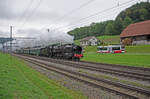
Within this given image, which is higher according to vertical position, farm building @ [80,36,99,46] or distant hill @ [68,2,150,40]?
distant hill @ [68,2,150,40]

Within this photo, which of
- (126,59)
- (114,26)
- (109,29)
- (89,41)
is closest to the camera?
(126,59)

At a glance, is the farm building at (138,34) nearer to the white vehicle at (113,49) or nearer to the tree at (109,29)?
the white vehicle at (113,49)

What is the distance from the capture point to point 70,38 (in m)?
38.0

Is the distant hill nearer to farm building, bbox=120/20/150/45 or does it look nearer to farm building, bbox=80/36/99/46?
farm building, bbox=80/36/99/46

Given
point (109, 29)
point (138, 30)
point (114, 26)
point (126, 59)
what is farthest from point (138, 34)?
point (109, 29)

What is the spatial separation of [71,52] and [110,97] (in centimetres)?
2307

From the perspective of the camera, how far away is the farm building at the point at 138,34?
2302 inches

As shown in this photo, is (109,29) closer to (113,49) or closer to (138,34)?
(138,34)

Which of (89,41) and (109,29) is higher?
(109,29)

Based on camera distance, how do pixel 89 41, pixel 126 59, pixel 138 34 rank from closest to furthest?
pixel 126 59 < pixel 138 34 < pixel 89 41

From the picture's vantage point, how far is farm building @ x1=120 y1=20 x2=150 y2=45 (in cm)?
5847

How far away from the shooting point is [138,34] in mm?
60250

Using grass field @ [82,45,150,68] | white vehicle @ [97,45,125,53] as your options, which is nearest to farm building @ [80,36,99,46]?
white vehicle @ [97,45,125,53]

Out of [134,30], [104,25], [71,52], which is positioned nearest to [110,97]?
[71,52]
